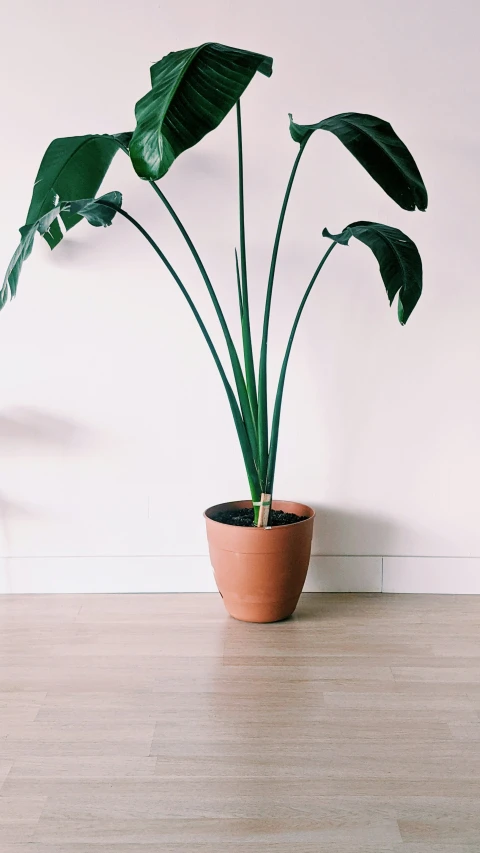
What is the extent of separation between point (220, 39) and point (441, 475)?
1.45m

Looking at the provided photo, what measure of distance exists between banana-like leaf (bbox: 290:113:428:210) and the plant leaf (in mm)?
613

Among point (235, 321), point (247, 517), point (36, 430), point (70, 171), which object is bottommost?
point (247, 517)

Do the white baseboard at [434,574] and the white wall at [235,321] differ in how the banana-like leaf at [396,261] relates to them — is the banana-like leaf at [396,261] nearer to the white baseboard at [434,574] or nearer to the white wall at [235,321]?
the white wall at [235,321]

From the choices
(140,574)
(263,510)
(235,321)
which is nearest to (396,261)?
(235,321)

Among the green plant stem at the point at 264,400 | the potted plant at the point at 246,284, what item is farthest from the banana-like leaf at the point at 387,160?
the green plant stem at the point at 264,400

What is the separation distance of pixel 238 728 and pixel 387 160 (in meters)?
1.27

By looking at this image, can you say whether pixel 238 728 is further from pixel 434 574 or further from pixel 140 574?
pixel 434 574

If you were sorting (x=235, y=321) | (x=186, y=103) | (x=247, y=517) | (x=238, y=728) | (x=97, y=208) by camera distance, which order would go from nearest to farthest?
(x=186, y=103) → (x=238, y=728) → (x=97, y=208) → (x=247, y=517) → (x=235, y=321)

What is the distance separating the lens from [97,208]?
1964 mm

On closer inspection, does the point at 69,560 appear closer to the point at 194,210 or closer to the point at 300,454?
the point at 300,454

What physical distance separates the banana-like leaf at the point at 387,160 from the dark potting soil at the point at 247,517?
92cm

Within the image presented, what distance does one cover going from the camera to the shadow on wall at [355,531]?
237 centimetres

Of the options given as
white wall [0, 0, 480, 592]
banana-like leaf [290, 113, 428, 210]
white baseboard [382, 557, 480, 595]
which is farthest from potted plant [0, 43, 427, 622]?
white baseboard [382, 557, 480, 595]

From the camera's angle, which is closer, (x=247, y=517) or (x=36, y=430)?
(x=247, y=517)
